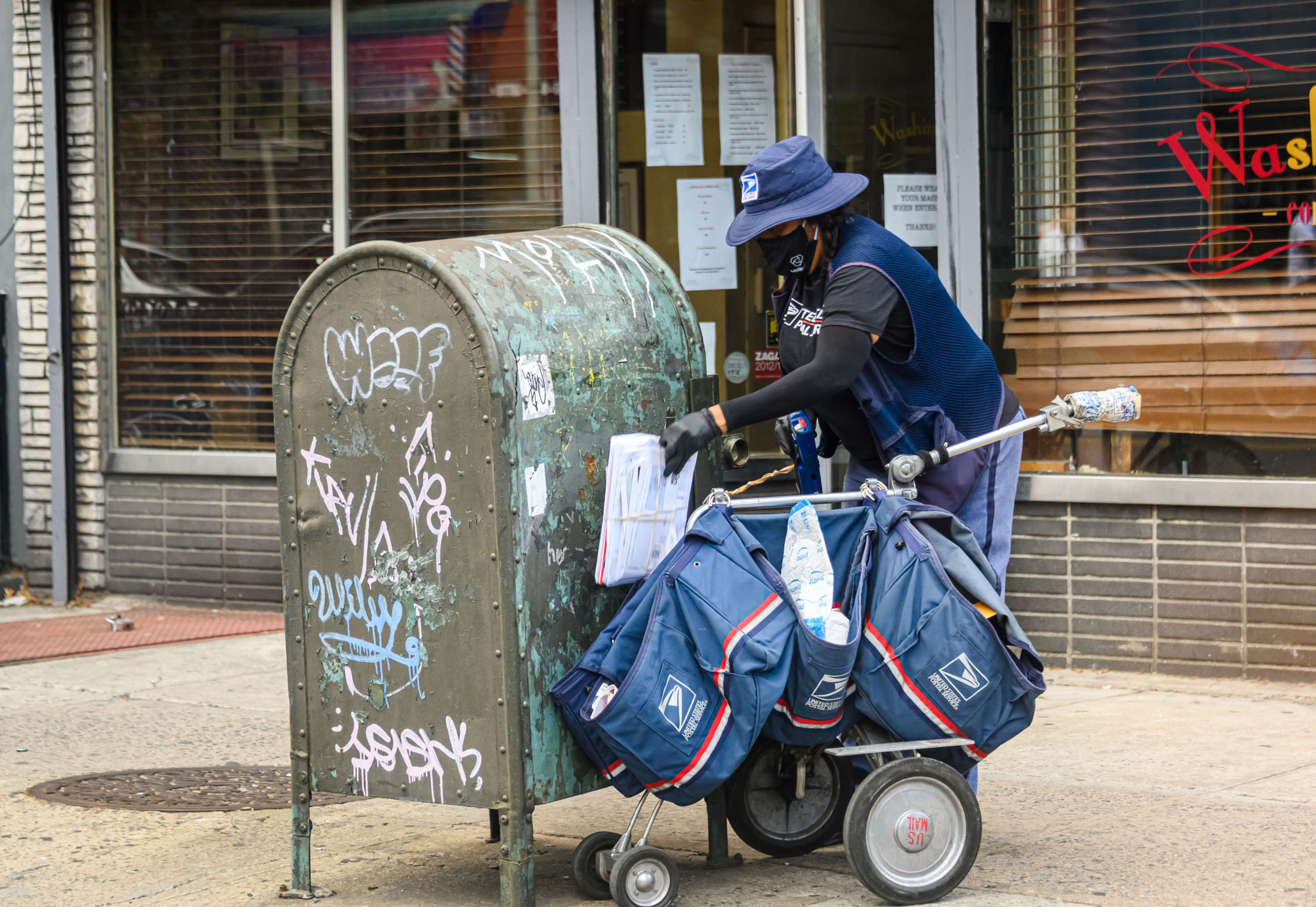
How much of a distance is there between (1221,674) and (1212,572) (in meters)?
0.43

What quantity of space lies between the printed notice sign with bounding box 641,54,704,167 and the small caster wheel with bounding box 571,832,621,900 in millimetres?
4645

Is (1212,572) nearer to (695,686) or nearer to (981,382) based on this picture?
(981,382)

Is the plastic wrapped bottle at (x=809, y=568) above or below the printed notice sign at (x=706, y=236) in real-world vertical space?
below

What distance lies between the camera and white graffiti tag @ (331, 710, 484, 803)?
→ 3887mm

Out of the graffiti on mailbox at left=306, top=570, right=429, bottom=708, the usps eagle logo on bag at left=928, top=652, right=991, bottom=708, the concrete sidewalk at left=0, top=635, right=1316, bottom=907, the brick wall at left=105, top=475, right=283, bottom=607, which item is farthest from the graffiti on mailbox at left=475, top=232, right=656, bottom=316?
the brick wall at left=105, top=475, right=283, bottom=607

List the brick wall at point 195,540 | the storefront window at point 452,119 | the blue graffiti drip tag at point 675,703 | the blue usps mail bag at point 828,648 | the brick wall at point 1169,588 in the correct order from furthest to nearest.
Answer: the brick wall at point 195,540 → the storefront window at point 452,119 → the brick wall at point 1169,588 → the blue usps mail bag at point 828,648 → the blue graffiti drip tag at point 675,703

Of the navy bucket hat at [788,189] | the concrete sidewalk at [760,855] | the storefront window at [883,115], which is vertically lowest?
the concrete sidewalk at [760,855]

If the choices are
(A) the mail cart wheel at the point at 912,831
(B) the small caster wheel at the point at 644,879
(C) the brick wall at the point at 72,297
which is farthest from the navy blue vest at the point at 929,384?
(C) the brick wall at the point at 72,297

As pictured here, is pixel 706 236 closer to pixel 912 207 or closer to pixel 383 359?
pixel 912 207

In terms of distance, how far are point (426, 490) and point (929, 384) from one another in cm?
139

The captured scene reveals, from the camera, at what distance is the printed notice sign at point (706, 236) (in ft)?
26.1

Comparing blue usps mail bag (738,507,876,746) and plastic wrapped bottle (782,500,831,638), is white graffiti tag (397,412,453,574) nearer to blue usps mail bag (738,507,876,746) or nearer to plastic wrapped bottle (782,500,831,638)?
blue usps mail bag (738,507,876,746)

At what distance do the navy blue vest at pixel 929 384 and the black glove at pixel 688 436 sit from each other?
483mm

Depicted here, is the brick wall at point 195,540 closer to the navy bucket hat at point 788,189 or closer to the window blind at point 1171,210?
the window blind at point 1171,210
